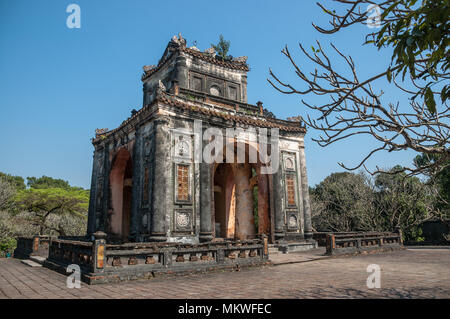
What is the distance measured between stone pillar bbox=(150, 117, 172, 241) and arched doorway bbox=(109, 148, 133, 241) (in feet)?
17.4

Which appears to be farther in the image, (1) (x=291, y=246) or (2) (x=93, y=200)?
(2) (x=93, y=200)

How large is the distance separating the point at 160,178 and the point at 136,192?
2294mm

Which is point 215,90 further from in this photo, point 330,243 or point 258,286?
point 258,286

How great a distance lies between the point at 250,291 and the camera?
664 centimetres

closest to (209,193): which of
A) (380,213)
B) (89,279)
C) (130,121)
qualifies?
(130,121)

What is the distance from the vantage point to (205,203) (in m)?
15.5

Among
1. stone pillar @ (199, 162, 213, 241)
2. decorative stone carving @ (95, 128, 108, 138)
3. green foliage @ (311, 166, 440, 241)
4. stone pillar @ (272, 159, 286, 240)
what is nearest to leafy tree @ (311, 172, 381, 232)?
green foliage @ (311, 166, 440, 241)

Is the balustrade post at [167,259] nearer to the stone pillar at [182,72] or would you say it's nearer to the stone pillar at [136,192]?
the stone pillar at [136,192]

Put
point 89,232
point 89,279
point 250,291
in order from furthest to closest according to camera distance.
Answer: point 89,232
point 89,279
point 250,291

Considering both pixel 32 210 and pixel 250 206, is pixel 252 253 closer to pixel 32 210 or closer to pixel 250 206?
pixel 250 206

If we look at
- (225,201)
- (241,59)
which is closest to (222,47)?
(241,59)

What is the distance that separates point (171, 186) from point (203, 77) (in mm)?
9205

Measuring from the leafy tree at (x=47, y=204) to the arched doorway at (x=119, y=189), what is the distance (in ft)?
33.3
